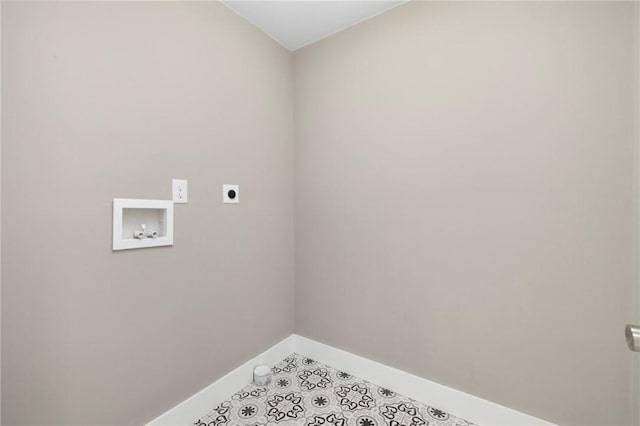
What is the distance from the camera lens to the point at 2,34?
34.5 inches

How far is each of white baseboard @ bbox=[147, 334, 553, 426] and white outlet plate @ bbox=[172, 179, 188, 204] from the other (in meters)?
1.02

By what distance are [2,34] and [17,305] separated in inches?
35.5

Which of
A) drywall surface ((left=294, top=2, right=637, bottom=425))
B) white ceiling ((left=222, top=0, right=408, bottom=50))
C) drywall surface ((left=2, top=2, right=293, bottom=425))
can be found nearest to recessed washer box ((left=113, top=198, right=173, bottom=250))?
drywall surface ((left=2, top=2, right=293, bottom=425))

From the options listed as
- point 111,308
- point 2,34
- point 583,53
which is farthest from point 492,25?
point 111,308

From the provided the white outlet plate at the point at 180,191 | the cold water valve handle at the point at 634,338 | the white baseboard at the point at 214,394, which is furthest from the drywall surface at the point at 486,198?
the white outlet plate at the point at 180,191

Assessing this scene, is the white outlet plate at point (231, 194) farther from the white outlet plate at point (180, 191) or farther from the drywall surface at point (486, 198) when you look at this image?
the drywall surface at point (486, 198)

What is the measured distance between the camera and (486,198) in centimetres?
134

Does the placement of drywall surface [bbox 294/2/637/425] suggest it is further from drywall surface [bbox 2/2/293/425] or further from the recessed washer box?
the recessed washer box

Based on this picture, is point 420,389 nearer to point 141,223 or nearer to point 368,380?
point 368,380

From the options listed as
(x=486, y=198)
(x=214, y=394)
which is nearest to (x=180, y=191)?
(x=214, y=394)

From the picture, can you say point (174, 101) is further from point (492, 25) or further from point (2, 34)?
point (492, 25)

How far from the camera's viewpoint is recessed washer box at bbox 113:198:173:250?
111 cm

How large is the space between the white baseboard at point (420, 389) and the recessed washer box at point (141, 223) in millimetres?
1278

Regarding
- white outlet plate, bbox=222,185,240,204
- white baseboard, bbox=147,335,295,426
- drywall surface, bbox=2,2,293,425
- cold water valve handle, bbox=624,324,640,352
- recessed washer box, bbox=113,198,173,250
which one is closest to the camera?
cold water valve handle, bbox=624,324,640,352
